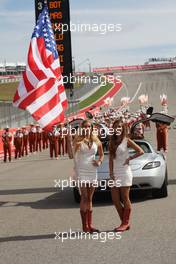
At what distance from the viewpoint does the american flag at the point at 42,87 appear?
32.2ft

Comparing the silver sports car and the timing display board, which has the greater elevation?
the timing display board

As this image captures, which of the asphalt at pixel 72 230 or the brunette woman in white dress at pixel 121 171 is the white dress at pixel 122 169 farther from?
the asphalt at pixel 72 230

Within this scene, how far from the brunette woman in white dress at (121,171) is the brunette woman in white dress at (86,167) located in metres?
0.28

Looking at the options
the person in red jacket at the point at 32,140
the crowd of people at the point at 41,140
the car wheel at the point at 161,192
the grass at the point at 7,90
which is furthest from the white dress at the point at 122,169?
the grass at the point at 7,90

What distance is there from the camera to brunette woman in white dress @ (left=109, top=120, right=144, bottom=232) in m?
8.30

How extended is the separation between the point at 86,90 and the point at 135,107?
16.2 meters

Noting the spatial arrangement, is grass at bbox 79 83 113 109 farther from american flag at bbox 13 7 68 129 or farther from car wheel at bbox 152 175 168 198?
american flag at bbox 13 7 68 129

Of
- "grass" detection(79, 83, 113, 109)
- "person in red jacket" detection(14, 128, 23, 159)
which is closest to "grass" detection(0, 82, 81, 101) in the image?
"grass" detection(79, 83, 113, 109)

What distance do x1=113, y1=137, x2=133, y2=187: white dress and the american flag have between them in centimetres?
170

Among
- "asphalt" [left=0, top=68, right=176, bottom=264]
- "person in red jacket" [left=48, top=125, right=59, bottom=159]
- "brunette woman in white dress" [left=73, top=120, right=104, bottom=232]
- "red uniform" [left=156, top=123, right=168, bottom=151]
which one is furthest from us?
"person in red jacket" [left=48, top=125, right=59, bottom=159]

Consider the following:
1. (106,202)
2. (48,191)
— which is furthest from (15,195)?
(106,202)

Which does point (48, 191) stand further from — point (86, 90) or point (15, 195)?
point (86, 90)

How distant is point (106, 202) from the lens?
1163cm

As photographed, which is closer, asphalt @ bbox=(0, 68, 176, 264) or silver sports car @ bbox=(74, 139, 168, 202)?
asphalt @ bbox=(0, 68, 176, 264)
